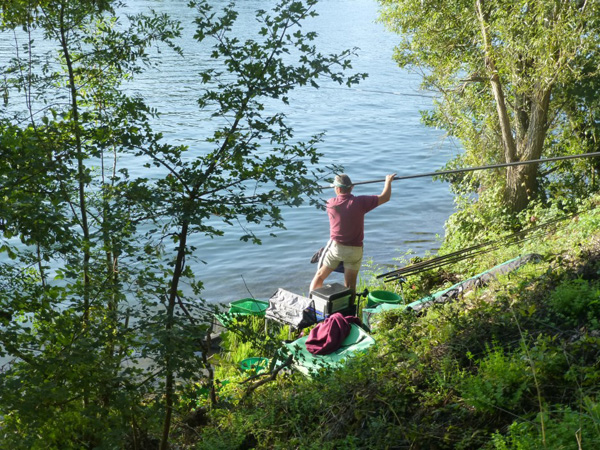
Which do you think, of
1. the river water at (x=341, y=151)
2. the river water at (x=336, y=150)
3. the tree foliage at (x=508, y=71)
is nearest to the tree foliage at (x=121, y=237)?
the river water at (x=336, y=150)

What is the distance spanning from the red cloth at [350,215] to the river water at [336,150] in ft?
6.67

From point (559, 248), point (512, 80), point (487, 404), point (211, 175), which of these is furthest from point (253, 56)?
point (512, 80)

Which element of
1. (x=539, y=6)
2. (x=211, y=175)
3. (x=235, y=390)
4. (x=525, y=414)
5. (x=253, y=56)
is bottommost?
(x=235, y=390)

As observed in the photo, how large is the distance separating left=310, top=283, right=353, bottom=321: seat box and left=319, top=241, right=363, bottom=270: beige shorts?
0.55m

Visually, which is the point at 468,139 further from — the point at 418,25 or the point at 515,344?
the point at 515,344

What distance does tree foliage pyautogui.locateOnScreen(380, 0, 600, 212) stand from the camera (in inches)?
320

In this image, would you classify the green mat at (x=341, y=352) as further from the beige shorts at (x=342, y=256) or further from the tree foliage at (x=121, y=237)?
the tree foliage at (x=121, y=237)

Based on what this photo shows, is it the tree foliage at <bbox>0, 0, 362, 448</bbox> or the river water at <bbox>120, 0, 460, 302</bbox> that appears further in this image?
the river water at <bbox>120, 0, 460, 302</bbox>

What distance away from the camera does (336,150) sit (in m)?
17.8

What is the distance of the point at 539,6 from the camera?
7.76 m

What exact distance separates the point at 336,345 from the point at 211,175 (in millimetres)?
2752

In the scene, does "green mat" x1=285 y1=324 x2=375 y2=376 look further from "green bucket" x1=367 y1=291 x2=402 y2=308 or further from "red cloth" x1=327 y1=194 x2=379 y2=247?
"red cloth" x1=327 y1=194 x2=379 y2=247

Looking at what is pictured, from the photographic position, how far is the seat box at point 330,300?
6.89 m

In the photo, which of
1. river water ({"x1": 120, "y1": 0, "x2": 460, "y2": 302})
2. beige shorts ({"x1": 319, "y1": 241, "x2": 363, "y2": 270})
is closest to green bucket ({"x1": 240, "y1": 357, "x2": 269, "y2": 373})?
river water ({"x1": 120, "y1": 0, "x2": 460, "y2": 302})
